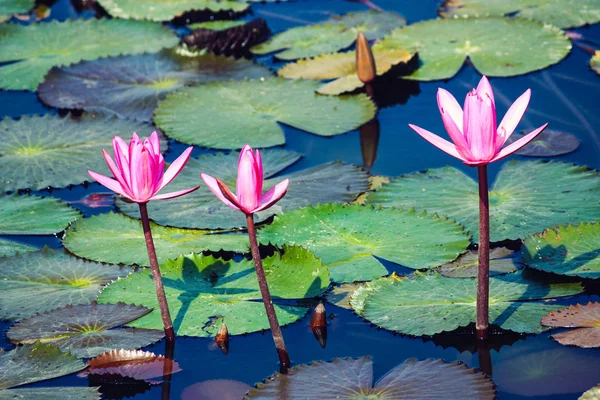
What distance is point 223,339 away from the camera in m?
2.60

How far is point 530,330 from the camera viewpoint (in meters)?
2.49

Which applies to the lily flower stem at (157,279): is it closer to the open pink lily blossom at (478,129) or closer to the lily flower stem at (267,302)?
the lily flower stem at (267,302)

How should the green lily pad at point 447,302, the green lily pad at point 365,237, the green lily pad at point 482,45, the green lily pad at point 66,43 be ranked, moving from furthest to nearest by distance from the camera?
1. the green lily pad at point 66,43
2. the green lily pad at point 482,45
3. the green lily pad at point 365,237
4. the green lily pad at point 447,302

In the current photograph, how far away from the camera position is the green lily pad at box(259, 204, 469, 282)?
2.96 m

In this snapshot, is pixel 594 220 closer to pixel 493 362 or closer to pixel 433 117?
pixel 493 362

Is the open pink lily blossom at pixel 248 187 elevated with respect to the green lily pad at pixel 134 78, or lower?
lower

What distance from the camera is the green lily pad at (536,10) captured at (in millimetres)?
5375

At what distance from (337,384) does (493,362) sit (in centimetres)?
→ 54

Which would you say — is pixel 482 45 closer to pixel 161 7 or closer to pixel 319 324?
pixel 161 7

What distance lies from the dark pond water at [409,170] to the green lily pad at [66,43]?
29cm

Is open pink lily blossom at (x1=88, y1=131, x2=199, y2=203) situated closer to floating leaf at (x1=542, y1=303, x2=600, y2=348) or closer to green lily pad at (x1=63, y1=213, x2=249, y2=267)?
green lily pad at (x1=63, y1=213, x2=249, y2=267)

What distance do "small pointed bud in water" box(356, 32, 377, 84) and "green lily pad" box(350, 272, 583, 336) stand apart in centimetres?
209

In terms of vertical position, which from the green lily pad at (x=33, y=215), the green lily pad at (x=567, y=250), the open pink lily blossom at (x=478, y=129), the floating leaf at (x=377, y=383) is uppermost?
the open pink lily blossom at (x=478, y=129)

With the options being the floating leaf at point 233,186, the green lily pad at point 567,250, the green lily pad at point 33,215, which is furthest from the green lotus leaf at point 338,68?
the green lily pad at point 567,250
